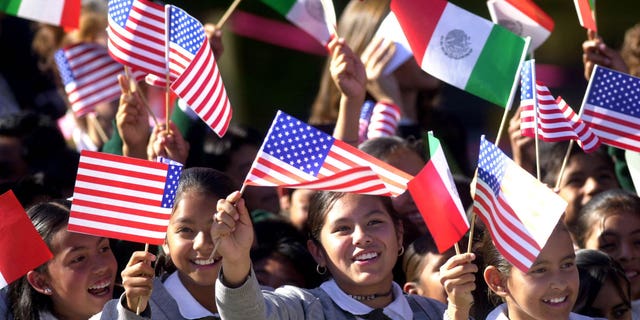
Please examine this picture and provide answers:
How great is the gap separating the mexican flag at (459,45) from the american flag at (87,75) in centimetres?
171

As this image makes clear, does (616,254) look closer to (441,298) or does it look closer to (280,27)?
(441,298)

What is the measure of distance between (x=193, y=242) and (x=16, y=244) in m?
0.64

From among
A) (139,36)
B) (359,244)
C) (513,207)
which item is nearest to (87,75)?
(139,36)

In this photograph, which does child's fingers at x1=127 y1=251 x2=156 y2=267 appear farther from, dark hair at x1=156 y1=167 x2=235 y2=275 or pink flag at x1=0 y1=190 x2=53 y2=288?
dark hair at x1=156 y1=167 x2=235 y2=275

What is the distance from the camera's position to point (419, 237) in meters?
6.18

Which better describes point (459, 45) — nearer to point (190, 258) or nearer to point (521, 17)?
point (521, 17)

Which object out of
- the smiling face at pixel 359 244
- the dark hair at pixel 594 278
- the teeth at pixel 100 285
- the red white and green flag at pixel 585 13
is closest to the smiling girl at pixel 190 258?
the teeth at pixel 100 285

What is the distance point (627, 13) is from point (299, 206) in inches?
208

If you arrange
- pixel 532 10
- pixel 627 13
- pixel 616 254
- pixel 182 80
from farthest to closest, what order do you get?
pixel 627 13
pixel 532 10
pixel 616 254
pixel 182 80

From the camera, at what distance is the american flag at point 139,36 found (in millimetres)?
5895

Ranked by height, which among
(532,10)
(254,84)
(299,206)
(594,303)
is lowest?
(254,84)

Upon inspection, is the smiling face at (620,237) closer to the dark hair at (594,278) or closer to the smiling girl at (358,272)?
the dark hair at (594,278)

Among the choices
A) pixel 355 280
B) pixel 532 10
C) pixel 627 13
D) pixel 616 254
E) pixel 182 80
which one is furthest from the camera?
pixel 627 13

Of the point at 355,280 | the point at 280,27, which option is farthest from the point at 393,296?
the point at 280,27
